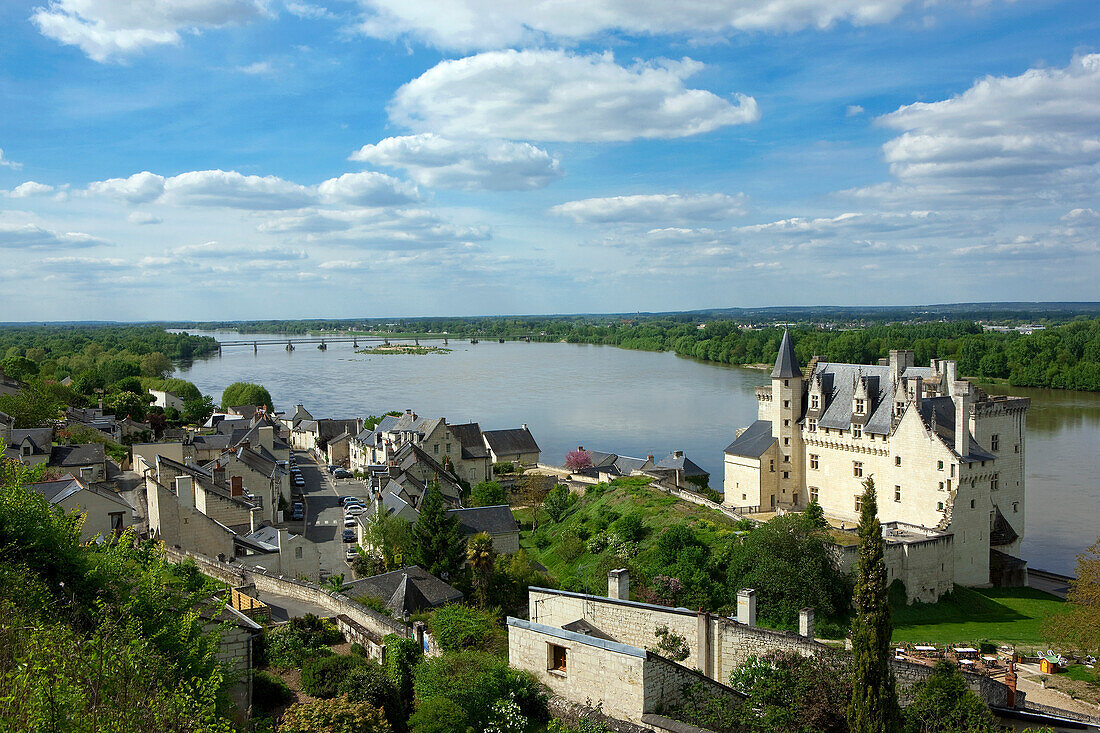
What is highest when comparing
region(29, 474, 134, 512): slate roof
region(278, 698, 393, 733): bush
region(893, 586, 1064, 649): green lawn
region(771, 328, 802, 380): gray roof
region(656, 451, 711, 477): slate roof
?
region(771, 328, 802, 380): gray roof

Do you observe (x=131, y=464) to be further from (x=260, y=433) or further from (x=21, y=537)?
(x=21, y=537)

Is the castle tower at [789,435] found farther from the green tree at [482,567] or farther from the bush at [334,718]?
the bush at [334,718]

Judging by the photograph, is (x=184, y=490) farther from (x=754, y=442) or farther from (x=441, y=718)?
(x=754, y=442)

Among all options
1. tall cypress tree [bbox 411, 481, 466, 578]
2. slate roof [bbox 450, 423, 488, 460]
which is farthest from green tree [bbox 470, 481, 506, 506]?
tall cypress tree [bbox 411, 481, 466, 578]

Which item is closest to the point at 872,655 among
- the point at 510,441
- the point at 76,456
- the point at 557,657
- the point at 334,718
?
the point at 557,657

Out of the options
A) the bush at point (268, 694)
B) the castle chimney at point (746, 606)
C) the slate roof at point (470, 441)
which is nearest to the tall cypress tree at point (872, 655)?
the castle chimney at point (746, 606)

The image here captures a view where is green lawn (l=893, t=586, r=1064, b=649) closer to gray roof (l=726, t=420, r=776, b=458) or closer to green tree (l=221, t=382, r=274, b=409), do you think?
gray roof (l=726, t=420, r=776, b=458)
